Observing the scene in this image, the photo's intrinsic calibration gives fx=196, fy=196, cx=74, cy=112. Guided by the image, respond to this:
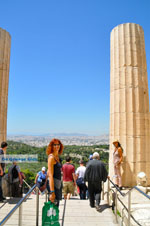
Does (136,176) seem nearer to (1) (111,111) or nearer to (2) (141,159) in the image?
(2) (141,159)

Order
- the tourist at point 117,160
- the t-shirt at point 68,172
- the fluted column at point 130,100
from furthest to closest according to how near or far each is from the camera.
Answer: the fluted column at point 130,100
the tourist at point 117,160
the t-shirt at point 68,172

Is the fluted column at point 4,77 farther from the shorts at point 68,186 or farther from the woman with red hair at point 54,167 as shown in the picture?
the woman with red hair at point 54,167

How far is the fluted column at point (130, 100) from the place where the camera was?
29.6ft

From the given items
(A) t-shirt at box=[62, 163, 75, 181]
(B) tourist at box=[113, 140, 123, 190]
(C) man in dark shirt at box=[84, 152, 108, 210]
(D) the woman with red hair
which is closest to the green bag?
(D) the woman with red hair

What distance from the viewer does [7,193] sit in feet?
21.3

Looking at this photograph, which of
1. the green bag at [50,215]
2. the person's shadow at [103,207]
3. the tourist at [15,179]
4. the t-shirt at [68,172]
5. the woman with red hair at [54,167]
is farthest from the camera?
the t-shirt at [68,172]

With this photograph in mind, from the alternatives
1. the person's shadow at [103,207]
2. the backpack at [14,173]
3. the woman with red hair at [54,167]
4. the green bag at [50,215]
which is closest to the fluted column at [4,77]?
the backpack at [14,173]

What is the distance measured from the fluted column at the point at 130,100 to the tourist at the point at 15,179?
4537 mm

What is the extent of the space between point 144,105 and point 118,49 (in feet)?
10.0

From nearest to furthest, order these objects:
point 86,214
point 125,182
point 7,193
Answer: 1. point 86,214
2. point 7,193
3. point 125,182

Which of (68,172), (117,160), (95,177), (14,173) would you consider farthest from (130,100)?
(14,173)

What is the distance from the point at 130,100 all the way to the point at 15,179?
6094 mm

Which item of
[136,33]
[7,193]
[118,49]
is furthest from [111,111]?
[7,193]

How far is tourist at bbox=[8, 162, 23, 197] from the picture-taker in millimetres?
6479
